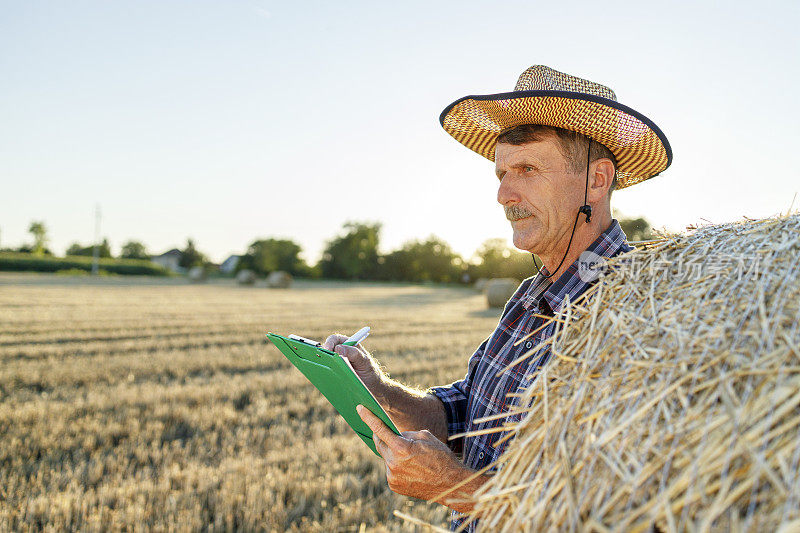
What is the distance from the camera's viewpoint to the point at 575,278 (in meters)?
2.02

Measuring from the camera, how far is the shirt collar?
1979 mm

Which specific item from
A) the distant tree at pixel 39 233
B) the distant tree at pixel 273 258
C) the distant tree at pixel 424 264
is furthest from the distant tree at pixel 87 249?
the distant tree at pixel 424 264

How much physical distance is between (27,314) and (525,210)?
1539cm

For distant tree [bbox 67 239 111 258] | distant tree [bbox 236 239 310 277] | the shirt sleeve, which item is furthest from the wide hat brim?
distant tree [bbox 67 239 111 258]

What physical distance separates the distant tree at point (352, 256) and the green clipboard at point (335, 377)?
63.2 m

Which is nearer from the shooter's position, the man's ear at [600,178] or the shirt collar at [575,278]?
the shirt collar at [575,278]

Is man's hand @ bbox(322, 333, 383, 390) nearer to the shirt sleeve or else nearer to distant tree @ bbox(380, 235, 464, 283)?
the shirt sleeve

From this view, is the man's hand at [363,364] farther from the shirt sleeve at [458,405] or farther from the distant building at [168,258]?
the distant building at [168,258]

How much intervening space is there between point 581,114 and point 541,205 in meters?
0.37

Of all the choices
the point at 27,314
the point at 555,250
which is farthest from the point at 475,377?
the point at 27,314

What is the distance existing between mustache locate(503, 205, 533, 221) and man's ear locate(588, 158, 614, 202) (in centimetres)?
26

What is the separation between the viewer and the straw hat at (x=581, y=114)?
6.37 feet

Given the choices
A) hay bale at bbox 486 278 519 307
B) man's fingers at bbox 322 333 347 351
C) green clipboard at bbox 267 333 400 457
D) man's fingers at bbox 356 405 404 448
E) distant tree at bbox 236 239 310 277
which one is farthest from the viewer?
distant tree at bbox 236 239 310 277

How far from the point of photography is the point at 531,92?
6.28 ft
